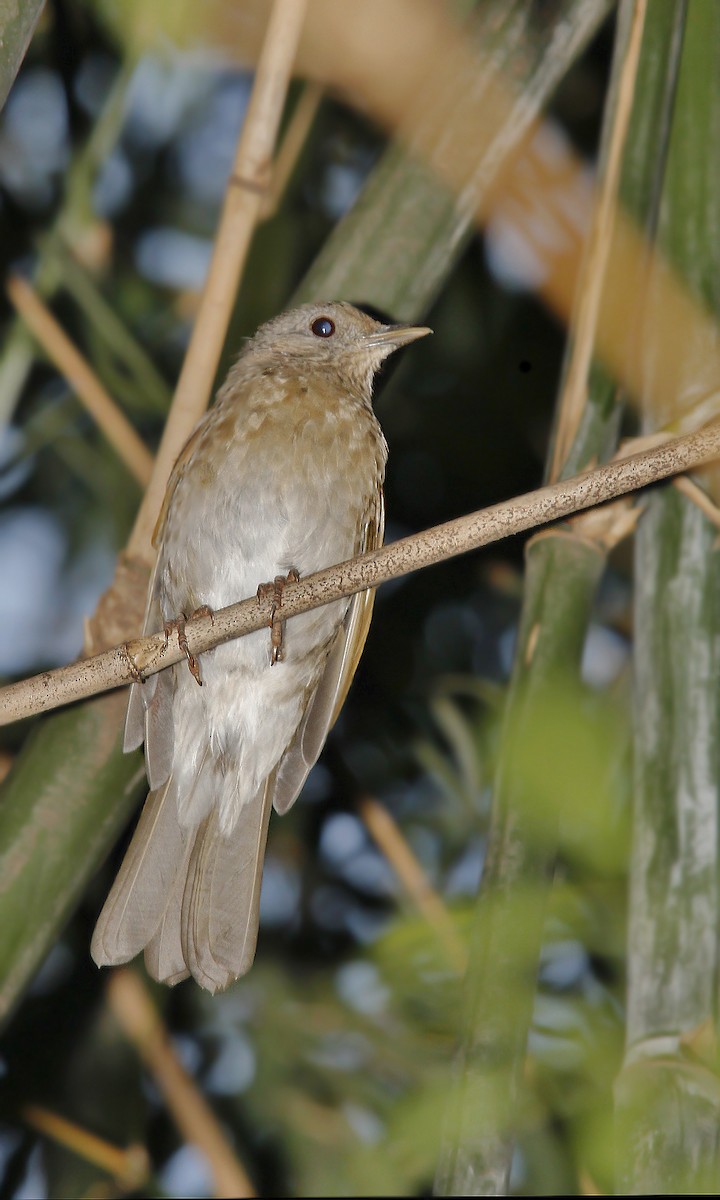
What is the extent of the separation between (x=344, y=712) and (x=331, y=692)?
3.20ft

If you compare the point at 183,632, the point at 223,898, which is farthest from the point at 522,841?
the point at 223,898

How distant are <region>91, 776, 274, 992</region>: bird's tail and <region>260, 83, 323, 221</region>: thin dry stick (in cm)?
157

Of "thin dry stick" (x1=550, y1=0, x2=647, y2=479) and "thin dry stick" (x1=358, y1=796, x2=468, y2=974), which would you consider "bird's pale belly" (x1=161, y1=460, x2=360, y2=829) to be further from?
"thin dry stick" (x1=550, y1=0, x2=647, y2=479)

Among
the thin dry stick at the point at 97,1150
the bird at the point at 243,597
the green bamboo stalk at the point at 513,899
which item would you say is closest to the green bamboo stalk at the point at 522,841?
the green bamboo stalk at the point at 513,899

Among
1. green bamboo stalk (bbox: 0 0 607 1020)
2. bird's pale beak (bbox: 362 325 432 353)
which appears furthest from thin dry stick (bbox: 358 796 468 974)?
bird's pale beak (bbox: 362 325 432 353)

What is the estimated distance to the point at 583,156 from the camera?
12.5 ft

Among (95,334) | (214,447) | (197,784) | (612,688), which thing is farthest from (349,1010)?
(95,334)

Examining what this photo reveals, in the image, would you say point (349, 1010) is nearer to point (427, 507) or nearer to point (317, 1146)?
point (317, 1146)

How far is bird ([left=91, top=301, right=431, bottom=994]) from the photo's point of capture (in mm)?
2551

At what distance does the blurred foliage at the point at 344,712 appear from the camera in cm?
259

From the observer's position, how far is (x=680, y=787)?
186cm

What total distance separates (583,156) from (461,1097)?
10.1 feet

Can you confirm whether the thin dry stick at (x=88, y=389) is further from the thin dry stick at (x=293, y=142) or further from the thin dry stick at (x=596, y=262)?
the thin dry stick at (x=596, y=262)

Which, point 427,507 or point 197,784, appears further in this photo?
point 427,507
